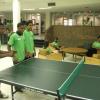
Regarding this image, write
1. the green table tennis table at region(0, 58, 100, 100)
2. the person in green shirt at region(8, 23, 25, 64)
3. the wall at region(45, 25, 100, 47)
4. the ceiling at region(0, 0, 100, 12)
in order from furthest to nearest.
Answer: the wall at region(45, 25, 100, 47), the ceiling at region(0, 0, 100, 12), the person in green shirt at region(8, 23, 25, 64), the green table tennis table at region(0, 58, 100, 100)

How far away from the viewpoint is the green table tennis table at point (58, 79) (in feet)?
8.53

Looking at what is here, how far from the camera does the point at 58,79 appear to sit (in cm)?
324

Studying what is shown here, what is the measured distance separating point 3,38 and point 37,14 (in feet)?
16.8

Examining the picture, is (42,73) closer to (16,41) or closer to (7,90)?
(16,41)

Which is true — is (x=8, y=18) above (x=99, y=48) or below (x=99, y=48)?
above

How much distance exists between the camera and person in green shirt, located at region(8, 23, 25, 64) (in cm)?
452

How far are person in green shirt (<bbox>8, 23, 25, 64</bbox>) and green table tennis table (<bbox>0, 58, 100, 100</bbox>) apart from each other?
1.19ft

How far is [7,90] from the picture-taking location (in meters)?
5.00

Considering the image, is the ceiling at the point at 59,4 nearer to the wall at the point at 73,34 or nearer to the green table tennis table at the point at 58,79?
the wall at the point at 73,34

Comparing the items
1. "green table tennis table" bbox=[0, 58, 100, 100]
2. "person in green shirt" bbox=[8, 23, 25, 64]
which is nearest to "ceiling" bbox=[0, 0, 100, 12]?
"person in green shirt" bbox=[8, 23, 25, 64]

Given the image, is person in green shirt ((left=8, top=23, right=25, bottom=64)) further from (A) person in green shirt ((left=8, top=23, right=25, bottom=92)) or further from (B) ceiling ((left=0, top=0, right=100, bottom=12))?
(B) ceiling ((left=0, top=0, right=100, bottom=12))

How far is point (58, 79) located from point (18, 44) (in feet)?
5.76

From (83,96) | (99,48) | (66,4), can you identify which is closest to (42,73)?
(83,96)

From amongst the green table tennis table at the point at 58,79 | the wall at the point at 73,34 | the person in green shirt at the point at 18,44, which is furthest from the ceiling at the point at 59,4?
the green table tennis table at the point at 58,79
